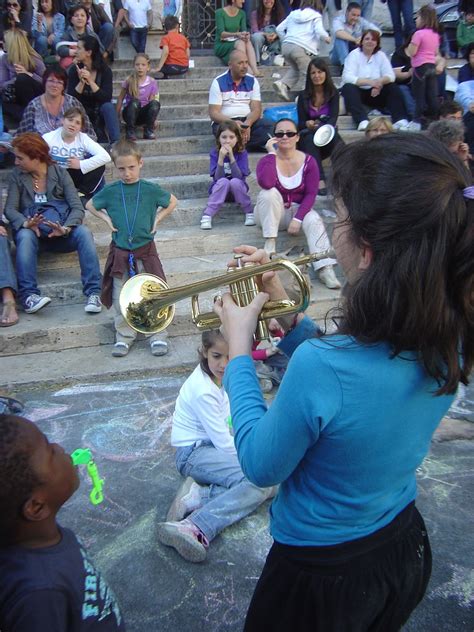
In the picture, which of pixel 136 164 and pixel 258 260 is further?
pixel 136 164

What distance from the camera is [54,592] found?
125 centimetres

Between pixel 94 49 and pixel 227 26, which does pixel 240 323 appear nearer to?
pixel 94 49

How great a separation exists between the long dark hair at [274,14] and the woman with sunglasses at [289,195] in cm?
488

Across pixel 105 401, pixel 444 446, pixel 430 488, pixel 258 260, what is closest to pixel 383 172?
pixel 258 260

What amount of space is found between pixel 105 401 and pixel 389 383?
297 centimetres

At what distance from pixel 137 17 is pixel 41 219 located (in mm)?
5046

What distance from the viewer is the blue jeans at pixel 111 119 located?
652 cm

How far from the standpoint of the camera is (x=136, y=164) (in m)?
4.62

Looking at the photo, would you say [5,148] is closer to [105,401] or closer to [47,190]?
[47,190]

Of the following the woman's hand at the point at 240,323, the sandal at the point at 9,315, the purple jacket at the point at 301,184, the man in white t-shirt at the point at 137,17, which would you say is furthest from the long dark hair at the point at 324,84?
the woman's hand at the point at 240,323

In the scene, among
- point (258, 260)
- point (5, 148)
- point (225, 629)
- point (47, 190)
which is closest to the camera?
point (258, 260)

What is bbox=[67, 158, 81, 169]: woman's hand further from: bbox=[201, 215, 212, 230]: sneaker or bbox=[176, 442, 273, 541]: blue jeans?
bbox=[176, 442, 273, 541]: blue jeans

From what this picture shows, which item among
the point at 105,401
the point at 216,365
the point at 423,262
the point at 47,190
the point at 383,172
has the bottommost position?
the point at 105,401

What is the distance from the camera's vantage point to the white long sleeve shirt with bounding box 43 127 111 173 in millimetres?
5484
